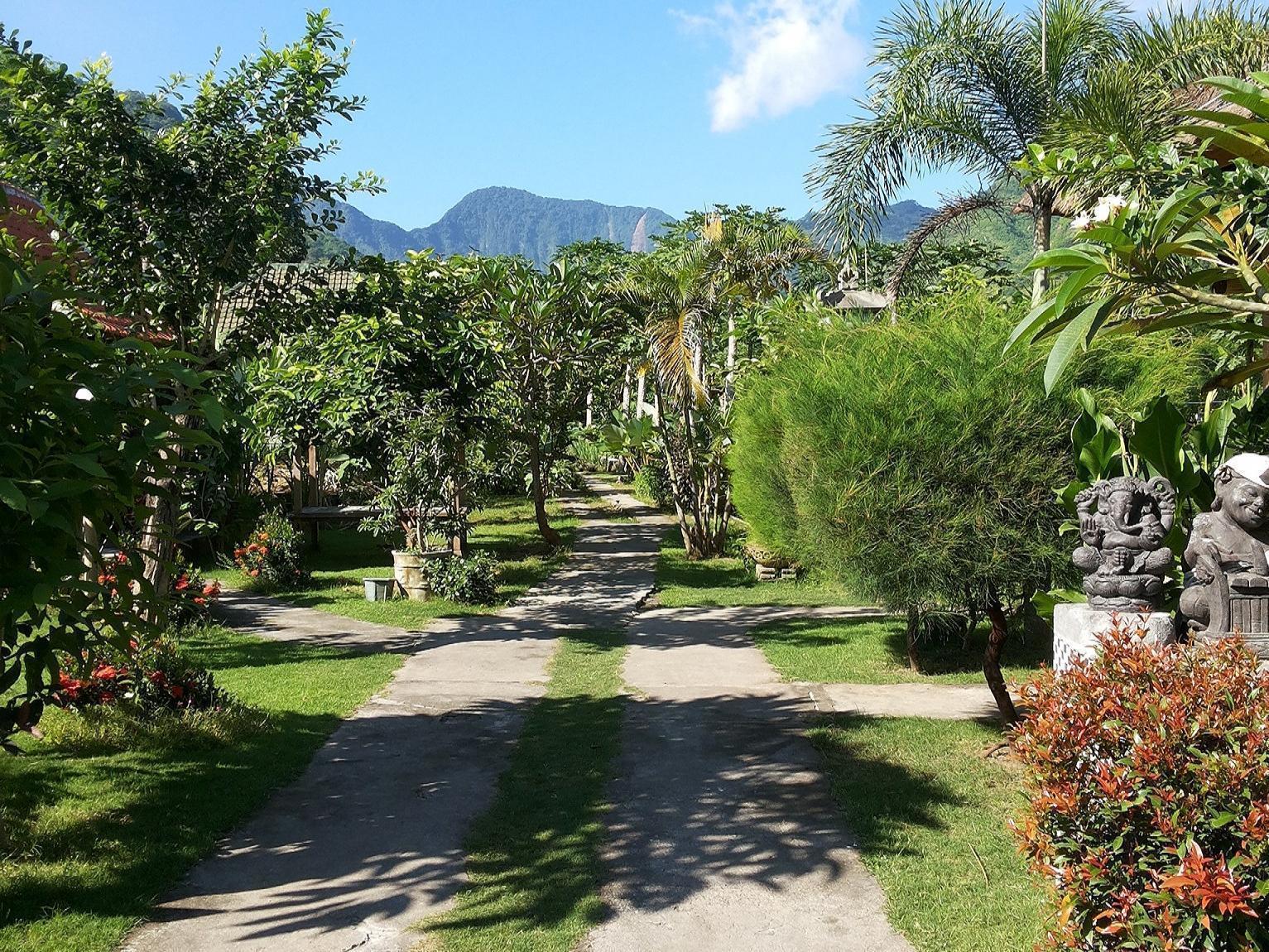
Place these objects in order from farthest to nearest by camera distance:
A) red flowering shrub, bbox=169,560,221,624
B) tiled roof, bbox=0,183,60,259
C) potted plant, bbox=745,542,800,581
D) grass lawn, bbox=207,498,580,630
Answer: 1. potted plant, bbox=745,542,800,581
2. grass lawn, bbox=207,498,580,630
3. red flowering shrub, bbox=169,560,221,624
4. tiled roof, bbox=0,183,60,259

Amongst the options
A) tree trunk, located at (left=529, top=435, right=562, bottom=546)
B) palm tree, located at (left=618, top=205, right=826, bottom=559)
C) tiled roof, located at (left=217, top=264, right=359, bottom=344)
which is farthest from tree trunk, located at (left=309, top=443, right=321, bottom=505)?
tiled roof, located at (left=217, top=264, right=359, bottom=344)

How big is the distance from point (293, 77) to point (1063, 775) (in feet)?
30.0

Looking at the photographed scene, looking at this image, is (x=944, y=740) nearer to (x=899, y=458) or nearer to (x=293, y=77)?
(x=899, y=458)

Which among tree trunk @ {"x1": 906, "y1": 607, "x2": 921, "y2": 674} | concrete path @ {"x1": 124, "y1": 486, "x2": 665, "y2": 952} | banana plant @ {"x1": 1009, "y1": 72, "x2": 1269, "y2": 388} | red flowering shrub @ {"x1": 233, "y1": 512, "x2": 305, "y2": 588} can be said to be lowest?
concrete path @ {"x1": 124, "y1": 486, "x2": 665, "y2": 952}

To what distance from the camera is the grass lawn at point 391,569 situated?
519 inches

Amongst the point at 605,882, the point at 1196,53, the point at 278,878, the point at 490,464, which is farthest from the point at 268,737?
the point at 1196,53

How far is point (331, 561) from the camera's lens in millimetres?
17500

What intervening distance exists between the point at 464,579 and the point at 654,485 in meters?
11.3

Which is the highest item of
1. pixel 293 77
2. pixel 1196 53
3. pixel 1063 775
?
pixel 1196 53

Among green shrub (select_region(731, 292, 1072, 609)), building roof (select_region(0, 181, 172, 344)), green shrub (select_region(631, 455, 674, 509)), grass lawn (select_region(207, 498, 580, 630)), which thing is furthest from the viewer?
green shrub (select_region(631, 455, 674, 509))

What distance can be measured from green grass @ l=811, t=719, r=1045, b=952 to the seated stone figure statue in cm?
147

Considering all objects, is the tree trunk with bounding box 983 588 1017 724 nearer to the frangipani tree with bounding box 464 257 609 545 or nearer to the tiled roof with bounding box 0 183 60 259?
the tiled roof with bounding box 0 183 60 259

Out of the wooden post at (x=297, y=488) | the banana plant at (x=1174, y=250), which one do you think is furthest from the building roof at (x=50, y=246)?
the banana plant at (x=1174, y=250)

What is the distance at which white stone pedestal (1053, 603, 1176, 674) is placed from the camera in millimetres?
4949
